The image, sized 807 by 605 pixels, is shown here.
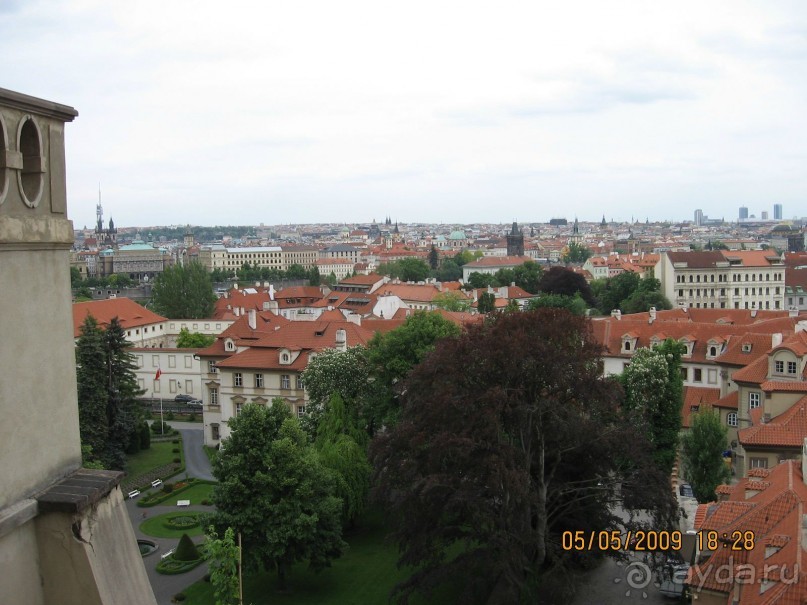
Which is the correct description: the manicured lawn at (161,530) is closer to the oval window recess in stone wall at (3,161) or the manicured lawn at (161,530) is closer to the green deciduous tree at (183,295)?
the oval window recess in stone wall at (3,161)

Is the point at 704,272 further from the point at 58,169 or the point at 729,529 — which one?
the point at 58,169

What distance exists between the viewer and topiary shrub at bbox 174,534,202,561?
30.0 meters

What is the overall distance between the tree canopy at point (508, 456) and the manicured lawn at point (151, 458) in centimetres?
2121

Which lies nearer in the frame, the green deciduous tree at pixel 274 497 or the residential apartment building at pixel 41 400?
the residential apartment building at pixel 41 400

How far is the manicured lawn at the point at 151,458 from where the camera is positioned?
42.3m

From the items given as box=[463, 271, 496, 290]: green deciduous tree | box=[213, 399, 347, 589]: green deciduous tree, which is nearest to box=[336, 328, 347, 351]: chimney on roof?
box=[213, 399, 347, 589]: green deciduous tree

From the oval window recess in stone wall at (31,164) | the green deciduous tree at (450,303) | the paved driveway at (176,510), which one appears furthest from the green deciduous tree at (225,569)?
the green deciduous tree at (450,303)

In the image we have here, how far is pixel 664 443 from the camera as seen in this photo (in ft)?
122

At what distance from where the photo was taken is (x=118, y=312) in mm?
71562

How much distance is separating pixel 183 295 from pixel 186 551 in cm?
6430

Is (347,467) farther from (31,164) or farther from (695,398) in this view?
(31,164)

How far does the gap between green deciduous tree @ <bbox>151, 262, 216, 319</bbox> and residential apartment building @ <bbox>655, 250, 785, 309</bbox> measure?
52013mm

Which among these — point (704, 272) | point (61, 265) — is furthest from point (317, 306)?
point (61, 265)
